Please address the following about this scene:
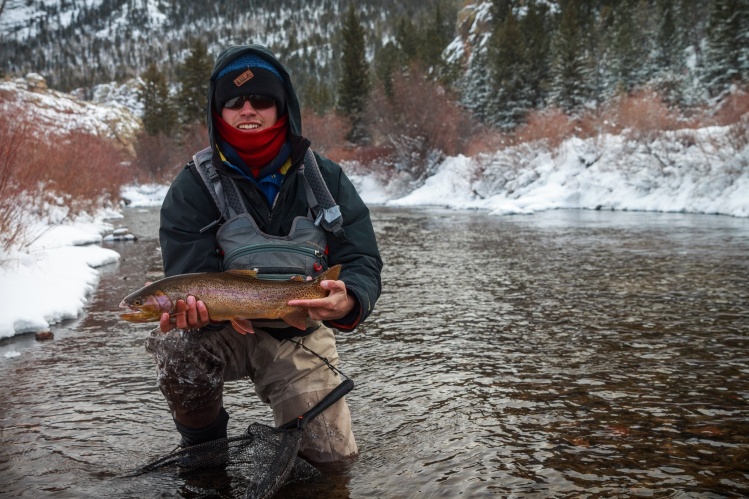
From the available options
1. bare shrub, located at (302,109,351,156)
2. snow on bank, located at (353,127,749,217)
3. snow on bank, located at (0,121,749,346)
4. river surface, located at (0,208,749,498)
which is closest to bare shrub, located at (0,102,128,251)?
snow on bank, located at (0,121,749,346)

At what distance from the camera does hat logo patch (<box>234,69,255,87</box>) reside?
290 cm

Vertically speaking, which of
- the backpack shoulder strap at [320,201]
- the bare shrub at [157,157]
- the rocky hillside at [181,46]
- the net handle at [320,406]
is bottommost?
the net handle at [320,406]

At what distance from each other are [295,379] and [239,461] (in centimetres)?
56

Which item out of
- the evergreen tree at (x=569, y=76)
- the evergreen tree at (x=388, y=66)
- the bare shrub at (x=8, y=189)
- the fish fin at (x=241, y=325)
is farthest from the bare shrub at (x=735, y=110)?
the evergreen tree at (x=388, y=66)

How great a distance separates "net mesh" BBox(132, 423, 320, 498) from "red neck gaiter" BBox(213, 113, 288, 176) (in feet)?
4.36

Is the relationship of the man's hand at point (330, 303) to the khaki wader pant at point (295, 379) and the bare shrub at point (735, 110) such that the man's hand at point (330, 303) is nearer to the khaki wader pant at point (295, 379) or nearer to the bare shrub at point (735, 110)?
the khaki wader pant at point (295, 379)

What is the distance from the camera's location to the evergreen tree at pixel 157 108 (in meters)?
64.6

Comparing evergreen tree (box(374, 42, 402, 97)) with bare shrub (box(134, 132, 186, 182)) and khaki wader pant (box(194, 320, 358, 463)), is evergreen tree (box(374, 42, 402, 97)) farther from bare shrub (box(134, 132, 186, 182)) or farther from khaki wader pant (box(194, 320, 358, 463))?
khaki wader pant (box(194, 320, 358, 463))

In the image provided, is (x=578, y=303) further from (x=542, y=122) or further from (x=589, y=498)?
(x=542, y=122)

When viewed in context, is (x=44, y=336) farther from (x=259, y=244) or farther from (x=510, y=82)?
(x=510, y=82)

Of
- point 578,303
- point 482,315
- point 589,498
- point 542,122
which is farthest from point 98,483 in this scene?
point 542,122

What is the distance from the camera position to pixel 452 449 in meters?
3.30

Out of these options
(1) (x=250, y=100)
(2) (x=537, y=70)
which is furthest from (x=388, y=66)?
(1) (x=250, y=100)

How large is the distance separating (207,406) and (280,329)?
0.52 m
